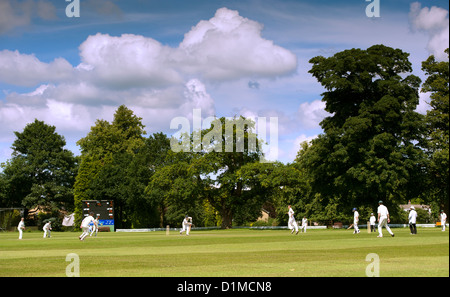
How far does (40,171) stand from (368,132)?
61.6 metres

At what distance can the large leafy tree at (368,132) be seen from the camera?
53.7m

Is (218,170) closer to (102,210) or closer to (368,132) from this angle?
(102,210)

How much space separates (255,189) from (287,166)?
5382 mm

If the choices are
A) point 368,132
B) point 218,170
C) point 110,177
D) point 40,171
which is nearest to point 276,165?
point 218,170

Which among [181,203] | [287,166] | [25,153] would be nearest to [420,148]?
[287,166]

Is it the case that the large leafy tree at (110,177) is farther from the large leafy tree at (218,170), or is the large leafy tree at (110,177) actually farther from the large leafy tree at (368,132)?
the large leafy tree at (368,132)

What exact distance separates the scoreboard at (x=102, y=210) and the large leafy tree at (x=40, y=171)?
71.4 feet

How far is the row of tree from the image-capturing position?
54094mm

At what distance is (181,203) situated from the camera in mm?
79062

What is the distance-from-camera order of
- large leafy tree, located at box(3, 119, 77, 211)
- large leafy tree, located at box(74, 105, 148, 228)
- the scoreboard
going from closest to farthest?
the scoreboard
large leafy tree, located at box(74, 105, 148, 228)
large leafy tree, located at box(3, 119, 77, 211)

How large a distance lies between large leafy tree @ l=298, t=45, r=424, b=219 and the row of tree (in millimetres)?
114

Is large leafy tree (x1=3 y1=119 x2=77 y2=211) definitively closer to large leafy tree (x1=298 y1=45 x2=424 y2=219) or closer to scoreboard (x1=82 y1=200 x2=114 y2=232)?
scoreboard (x1=82 y1=200 x2=114 y2=232)

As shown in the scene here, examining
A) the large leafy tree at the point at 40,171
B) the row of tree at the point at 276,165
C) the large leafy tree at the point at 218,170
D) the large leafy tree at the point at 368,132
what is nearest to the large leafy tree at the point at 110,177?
the row of tree at the point at 276,165

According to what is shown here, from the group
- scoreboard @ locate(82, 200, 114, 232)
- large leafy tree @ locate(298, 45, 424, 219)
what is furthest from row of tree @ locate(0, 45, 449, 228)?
scoreboard @ locate(82, 200, 114, 232)
